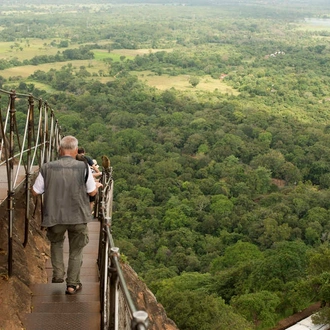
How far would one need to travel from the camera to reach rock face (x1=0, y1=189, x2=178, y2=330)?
4594 millimetres

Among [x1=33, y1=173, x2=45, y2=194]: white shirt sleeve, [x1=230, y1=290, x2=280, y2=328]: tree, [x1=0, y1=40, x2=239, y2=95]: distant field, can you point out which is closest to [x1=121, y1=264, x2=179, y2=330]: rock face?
[x1=33, y1=173, x2=45, y2=194]: white shirt sleeve

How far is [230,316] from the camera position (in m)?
16.2

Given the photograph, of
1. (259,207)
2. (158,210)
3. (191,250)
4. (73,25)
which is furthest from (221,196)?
(73,25)

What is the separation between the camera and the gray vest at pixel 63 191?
462 centimetres

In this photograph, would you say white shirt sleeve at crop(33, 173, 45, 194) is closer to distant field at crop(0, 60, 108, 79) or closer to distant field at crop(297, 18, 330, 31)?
distant field at crop(0, 60, 108, 79)

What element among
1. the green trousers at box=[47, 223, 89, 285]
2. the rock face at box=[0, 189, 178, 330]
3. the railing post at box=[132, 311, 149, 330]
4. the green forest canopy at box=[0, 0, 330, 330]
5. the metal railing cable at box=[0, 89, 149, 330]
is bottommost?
the green forest canopy at box=[0, 0, 330, 330]

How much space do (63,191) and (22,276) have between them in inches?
48.5

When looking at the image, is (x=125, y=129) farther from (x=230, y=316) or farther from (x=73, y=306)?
(x=73, y=306)

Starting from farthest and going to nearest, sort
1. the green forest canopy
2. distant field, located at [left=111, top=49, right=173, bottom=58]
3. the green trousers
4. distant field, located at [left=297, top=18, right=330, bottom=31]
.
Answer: distant field, located at [left=297, top=18, right=330, bottom=31] < distant field, located at [left=111, top=49, right=173, bottom=58] < the green forest canopy < the green trousers

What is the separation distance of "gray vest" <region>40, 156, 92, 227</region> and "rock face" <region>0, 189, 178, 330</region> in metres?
0.68

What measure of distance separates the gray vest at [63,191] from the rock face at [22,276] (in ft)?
2.23

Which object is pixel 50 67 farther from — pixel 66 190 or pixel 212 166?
pixel 66 190

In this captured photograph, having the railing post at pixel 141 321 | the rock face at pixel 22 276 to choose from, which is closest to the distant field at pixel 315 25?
the rock face at pixel 22 276

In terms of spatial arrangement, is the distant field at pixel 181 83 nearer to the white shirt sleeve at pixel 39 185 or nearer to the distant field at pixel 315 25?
the white shirt sleeve at pixel 39 185
